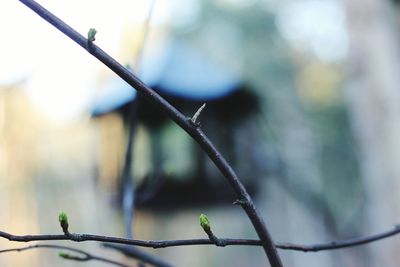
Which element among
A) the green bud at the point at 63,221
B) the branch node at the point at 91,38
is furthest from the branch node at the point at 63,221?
the branch node at the point at 91,38

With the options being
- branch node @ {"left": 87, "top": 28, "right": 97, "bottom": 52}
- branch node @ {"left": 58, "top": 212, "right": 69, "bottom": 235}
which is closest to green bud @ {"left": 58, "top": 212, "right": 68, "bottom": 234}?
branch node @ {"left": 58, "top": 212, "right": 69, "bottom": 235}

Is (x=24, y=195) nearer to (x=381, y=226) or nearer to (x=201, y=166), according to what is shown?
(x=201, y=166)

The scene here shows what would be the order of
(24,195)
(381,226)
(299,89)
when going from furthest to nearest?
(299,89)
(24,195)
(381,226)

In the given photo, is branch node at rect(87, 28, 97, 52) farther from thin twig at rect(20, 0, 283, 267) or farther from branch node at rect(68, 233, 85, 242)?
branch node at rect(68, 233, 85, 242)

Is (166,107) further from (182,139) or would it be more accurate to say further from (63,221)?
(182,139)

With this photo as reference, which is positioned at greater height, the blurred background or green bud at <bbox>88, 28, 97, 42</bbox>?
the blurred background

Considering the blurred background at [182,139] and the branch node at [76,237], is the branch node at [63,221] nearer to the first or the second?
the branch node at [76,237]

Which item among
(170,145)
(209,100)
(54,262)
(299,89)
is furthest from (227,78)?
(299,89)
